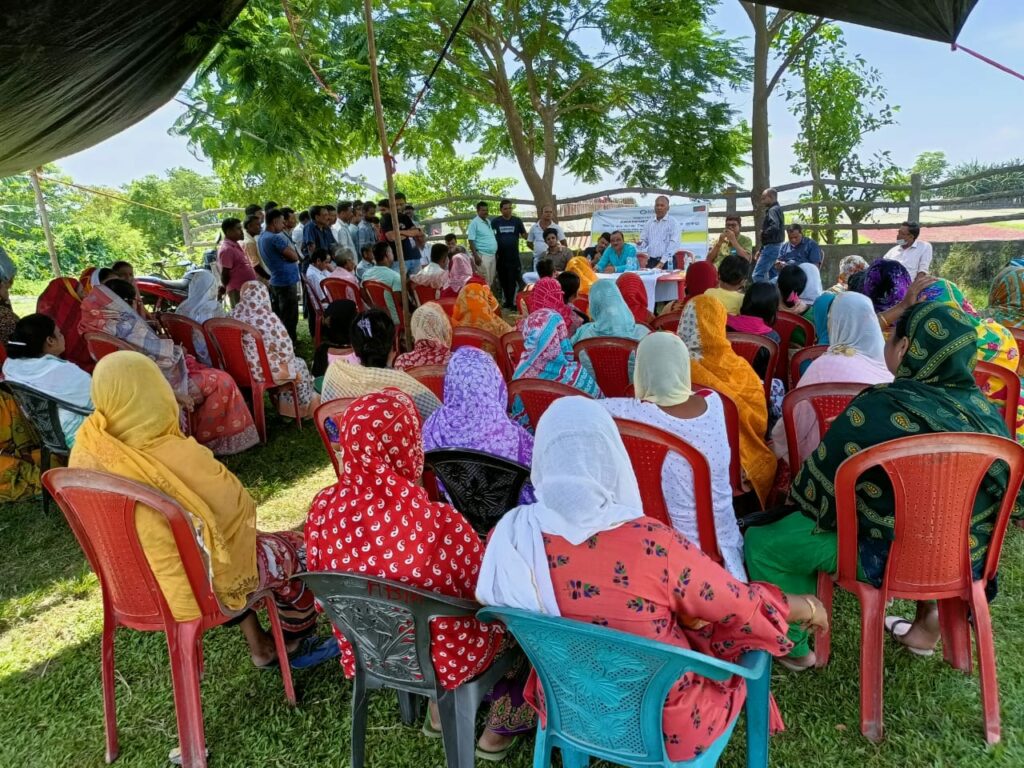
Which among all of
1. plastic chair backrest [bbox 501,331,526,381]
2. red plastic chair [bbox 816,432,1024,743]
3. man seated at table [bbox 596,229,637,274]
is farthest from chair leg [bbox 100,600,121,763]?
man seated at table [bbox 596,229,637,274]

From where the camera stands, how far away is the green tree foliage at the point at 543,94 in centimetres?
926

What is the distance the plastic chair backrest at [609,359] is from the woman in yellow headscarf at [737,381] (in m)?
0.53

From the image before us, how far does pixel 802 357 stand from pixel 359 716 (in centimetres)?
263

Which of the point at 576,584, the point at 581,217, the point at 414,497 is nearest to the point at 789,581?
the point at 576,584

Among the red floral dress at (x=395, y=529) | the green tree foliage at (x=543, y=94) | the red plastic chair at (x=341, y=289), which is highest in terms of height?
the green tree foliage at (x=543, y=94)

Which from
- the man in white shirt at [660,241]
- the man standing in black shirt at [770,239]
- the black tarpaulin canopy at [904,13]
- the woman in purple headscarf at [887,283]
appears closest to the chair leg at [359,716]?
the black tarpaulin canopy at [904,13]

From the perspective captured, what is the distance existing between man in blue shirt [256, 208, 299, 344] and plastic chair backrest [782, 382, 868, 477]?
5.79 metres

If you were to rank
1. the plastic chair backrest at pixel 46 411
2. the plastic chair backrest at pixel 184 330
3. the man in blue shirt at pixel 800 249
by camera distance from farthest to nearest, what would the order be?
the man in blue shirt at pixel 800 249
the plastic chair backrest at pixel 184 330
the plastic chair backrest at pixel 46 411

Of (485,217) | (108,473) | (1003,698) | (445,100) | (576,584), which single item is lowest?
(1003,698)

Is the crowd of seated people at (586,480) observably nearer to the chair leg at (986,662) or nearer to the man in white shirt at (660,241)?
the chair leg at (986,662)

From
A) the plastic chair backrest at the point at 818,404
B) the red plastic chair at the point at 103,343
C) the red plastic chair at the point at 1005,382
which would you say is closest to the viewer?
the plastic chair backrest at the point at 818,404

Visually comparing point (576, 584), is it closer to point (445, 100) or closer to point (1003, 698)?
point (1003, 698)

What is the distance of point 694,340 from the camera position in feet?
10.1

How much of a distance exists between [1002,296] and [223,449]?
514cm
